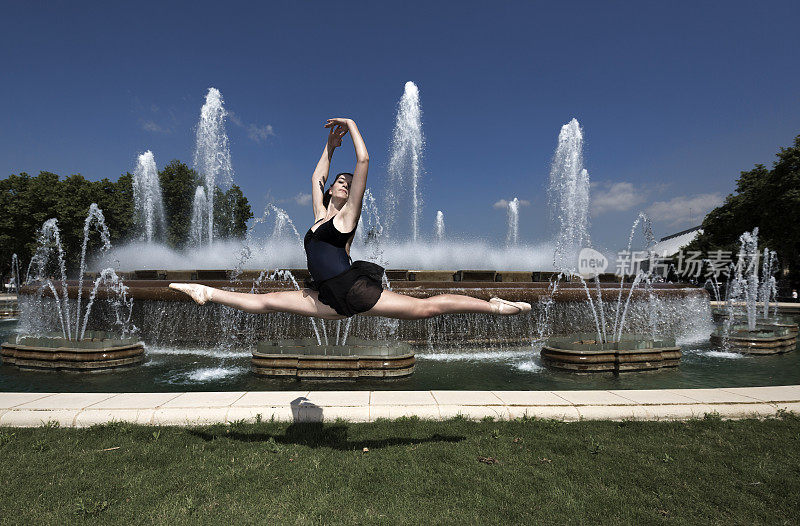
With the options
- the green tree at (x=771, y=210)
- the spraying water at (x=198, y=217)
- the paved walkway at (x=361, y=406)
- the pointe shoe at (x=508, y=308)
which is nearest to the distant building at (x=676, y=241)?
the green tree at (x=771, y=210)

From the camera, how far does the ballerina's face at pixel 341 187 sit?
12.1ft

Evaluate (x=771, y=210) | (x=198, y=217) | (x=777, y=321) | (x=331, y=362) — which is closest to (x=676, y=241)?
(x=771, y=210)

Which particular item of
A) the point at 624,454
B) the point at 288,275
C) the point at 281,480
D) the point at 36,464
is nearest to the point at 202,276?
the point at 288,275

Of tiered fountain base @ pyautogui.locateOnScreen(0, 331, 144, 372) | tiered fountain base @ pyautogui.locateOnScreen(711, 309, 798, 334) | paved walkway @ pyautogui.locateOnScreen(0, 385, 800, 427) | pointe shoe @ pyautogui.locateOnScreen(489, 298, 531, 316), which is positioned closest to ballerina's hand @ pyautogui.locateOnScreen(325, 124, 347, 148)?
pointe shoe @ pyautogui.locateOnScreen(489, 298, 531, 316)

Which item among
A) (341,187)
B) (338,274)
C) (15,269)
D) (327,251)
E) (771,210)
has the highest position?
(771,210)

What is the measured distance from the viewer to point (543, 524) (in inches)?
125

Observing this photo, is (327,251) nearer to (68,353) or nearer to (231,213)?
(68,353)

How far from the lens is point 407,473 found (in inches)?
157

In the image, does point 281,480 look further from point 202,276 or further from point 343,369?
point 202,276

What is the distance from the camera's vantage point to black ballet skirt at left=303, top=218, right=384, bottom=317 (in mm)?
3357

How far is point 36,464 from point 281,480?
2406 millimetres

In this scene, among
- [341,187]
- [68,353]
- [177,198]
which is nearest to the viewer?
[341,187]

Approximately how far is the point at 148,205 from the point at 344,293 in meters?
48.3

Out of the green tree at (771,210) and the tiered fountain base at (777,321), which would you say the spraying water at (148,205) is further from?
the green tree at (771,210)
